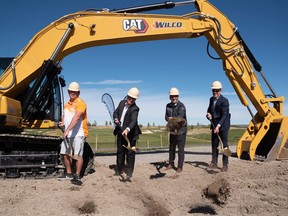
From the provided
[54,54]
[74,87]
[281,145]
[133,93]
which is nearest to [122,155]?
[133,93]

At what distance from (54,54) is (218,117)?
4.61 meters

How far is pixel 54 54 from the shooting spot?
307 inches

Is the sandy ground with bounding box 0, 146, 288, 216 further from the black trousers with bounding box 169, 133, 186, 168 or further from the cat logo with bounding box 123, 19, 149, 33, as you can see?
the cat logo with bounding box 123, 19, 149, 33

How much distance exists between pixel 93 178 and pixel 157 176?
1.63 meters

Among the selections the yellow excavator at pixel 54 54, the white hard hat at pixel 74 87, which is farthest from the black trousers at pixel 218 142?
the white hard hat at pixel 74 87

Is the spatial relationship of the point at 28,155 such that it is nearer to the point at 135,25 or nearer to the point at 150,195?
the point at 150,195

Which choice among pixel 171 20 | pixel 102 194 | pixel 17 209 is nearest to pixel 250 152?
pixel 171 20

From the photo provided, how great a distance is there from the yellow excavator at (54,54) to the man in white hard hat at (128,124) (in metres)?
1.49

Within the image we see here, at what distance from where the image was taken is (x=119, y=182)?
7273 mm

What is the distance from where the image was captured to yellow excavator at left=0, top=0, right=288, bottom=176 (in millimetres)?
7613

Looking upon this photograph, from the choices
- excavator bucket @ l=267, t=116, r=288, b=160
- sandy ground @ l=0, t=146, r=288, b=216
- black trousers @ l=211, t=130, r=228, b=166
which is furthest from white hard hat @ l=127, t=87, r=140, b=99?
excavator bucket @ l=267, t=116, r=288, b=160

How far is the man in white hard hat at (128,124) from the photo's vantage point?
7.69 metres

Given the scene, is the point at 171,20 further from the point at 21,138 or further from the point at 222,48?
the point at 21,138

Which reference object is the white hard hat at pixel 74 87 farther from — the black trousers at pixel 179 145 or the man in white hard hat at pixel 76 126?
the black trousers at pixel 179 145
